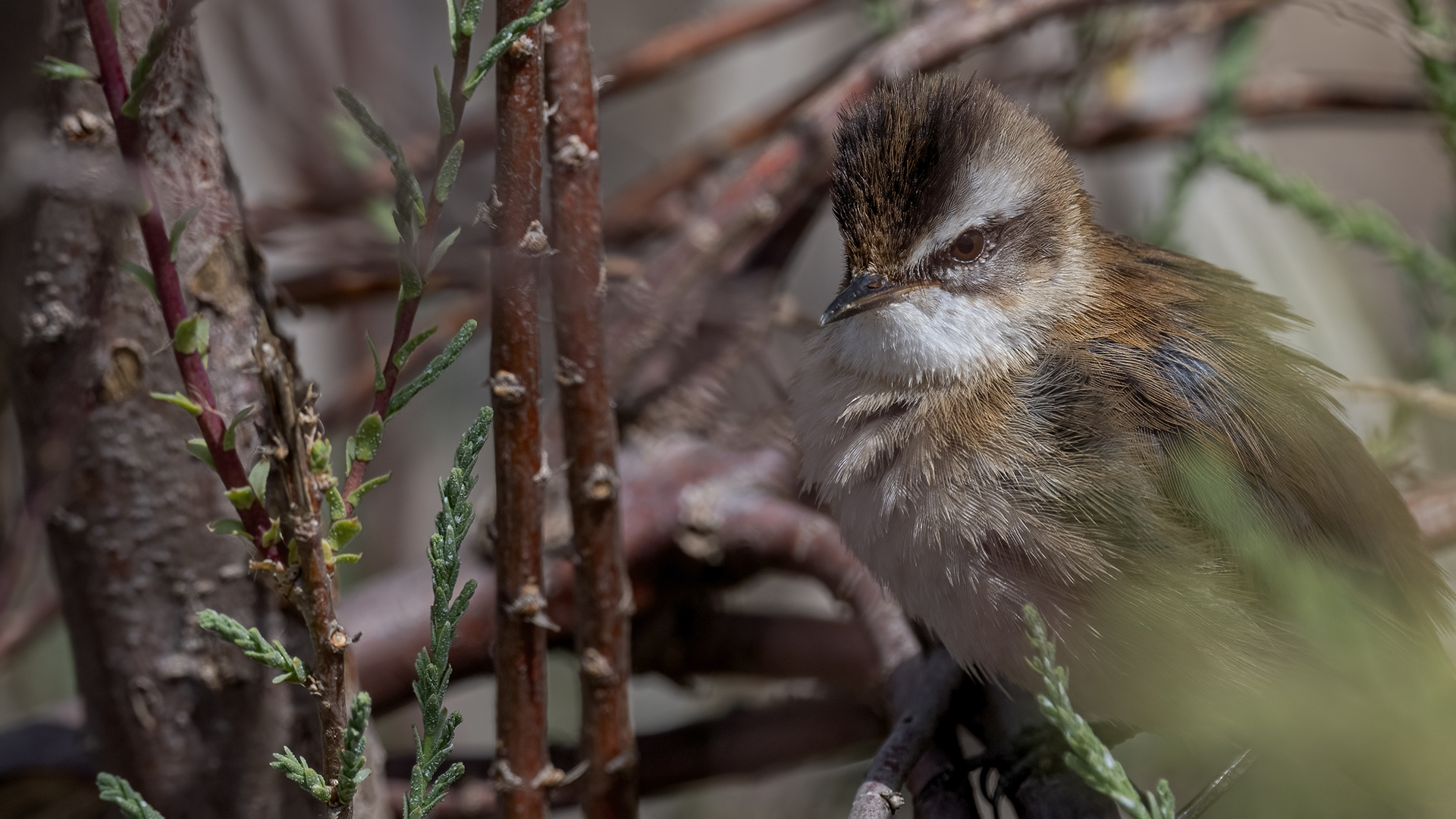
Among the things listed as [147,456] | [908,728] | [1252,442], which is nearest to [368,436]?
[147,456]

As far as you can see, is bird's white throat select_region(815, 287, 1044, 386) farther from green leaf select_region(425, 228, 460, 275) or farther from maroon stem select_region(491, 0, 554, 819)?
green leaf select_region(425, 228, 460, 275)

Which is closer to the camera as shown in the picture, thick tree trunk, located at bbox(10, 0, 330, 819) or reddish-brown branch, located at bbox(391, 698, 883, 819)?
thick tree trunk, located at bbox(10, 0, 330, 819)

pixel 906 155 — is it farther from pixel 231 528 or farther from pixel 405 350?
pixel 231 528

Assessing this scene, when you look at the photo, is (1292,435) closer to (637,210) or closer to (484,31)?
(637,210)

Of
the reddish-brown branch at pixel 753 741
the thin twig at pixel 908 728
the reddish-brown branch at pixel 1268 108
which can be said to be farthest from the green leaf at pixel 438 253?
the reddish-brown branch at pixel 1268 108

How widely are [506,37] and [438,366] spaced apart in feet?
1.12

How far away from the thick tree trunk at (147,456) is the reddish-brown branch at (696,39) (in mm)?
1557

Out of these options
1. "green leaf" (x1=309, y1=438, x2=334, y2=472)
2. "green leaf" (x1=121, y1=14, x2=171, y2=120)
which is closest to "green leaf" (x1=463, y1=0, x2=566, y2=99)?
"green leaf" (x1=121, y1=14, x2=171, y2=120)

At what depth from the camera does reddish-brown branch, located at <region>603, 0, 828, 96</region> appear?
9.30 ft

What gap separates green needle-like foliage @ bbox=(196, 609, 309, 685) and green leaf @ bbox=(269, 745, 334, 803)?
0.23 ft

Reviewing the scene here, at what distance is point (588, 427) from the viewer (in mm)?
1451

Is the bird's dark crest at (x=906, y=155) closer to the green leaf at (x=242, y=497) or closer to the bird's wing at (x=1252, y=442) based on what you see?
the bird's wing at (x=1252, y=442)

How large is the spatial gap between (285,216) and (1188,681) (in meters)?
2.33

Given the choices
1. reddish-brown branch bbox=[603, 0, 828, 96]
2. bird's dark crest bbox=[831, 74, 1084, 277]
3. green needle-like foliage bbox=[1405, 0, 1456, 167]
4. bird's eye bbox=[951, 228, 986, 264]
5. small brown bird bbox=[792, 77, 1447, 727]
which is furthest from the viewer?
reddish-brown branch bbox=[603, 0, 828, 96]
